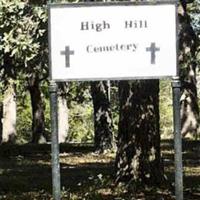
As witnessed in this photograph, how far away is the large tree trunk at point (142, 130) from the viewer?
11.9 metres

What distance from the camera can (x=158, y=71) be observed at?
6.63 m

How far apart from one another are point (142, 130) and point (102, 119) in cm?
1093

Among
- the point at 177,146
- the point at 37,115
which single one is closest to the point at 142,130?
the point at 177,146

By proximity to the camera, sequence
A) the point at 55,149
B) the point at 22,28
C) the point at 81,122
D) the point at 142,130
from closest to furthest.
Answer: the point at 55,149, the point at 22,28, the point at 142,130, the point at 81,122

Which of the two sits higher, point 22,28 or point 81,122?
point 22,28

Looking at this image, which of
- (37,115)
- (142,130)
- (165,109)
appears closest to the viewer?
(142,130)

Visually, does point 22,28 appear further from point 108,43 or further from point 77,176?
point 77,176

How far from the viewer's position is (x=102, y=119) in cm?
2284

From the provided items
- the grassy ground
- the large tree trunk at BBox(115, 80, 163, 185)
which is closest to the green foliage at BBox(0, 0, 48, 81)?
the large tree trunk at BBox(115, 80, 163, 185)

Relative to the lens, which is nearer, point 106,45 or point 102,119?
point 106,45

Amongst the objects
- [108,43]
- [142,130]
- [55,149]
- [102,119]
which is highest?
[108,43]

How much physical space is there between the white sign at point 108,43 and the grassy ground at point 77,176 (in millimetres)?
4511

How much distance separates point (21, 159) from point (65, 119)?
22259 millimetres

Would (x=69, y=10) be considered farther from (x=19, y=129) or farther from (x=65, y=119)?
(x=19, y=129)
